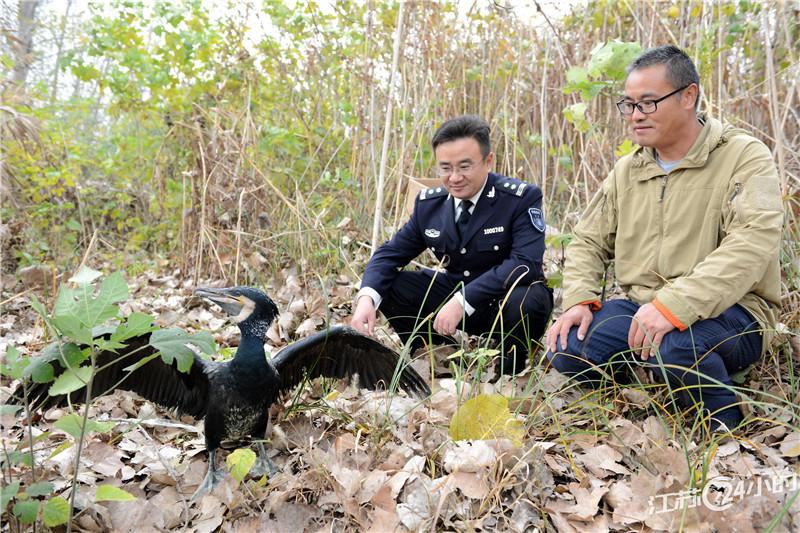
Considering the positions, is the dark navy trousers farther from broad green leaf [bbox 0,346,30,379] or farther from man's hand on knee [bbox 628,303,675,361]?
broad green leaf [bbox 0,346,30,379]

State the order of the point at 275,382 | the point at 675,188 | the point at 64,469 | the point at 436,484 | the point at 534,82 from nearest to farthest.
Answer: the point at 436,484 → the point at 64,469 → the point at 275,382 → the point at 675,188 → the point at 534,82

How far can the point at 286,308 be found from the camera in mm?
3604

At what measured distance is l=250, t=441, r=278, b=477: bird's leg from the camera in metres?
2.05

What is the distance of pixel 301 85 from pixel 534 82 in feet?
6.15

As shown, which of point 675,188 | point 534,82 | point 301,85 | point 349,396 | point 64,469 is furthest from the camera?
point 301,85

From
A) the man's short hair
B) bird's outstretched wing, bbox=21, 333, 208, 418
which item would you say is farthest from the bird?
the man's short hair

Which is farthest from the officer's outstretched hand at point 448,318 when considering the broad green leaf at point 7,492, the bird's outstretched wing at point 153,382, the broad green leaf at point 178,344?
the broad green leaf at point 7,492

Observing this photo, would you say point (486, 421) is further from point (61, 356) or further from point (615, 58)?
point (615, 58)

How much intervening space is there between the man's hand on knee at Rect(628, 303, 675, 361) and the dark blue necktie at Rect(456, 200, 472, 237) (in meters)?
1.04

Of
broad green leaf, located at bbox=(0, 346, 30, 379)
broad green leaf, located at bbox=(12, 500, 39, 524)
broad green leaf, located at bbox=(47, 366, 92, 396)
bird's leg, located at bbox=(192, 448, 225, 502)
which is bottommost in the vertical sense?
bird's leg, located at bbox=(192, 448, 225, 502)

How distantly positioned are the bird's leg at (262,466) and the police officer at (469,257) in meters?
0.74

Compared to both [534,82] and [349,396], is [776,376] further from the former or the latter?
[534,82]

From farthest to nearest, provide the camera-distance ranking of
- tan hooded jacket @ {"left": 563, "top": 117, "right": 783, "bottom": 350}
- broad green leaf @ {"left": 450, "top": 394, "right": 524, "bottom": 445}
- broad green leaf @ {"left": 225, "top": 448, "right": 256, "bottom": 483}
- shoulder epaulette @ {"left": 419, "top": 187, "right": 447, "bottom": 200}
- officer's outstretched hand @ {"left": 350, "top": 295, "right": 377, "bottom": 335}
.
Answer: shoulder epaulette @ {"left": 419, "top": 187, "right": 447, "bottom": 200}
officer's outstretched hand @ {"left": 350, "top": 295, "right": 377, "bottom": 335}
tan hooded jacket @ {"left": 563, "top": 117, "right": 783, "bottom": 350}
broad green leaf @ {"left": 450, "top": 394, "right": 524, "bottom": 445}
broad green leaf @ {"left": 225, "top": 448, "right": 256, "bottom": 483}

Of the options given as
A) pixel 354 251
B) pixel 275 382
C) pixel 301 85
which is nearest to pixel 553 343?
pixel 275 382
